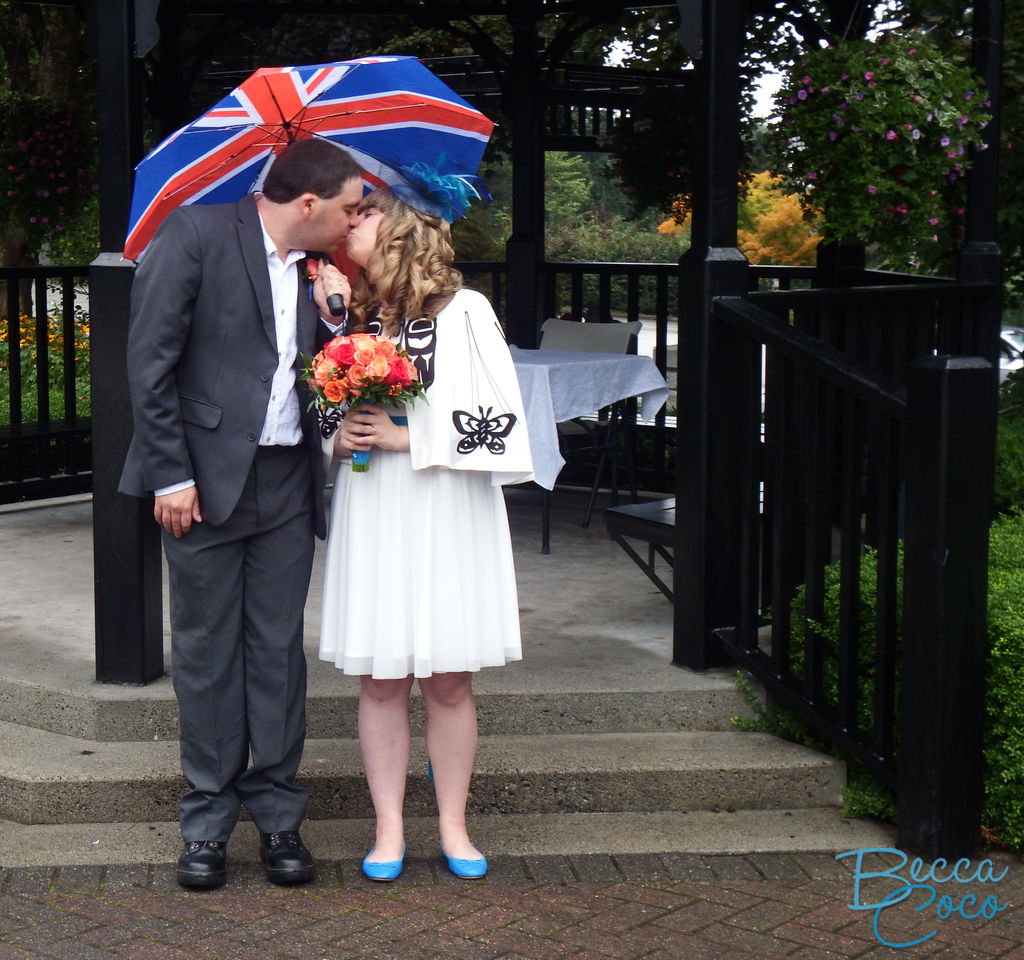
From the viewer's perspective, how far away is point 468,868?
373 cm

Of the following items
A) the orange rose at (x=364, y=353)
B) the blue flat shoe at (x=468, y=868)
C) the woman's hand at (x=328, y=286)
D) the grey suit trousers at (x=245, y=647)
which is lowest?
the blue flat shoe at (x=468, y=868)

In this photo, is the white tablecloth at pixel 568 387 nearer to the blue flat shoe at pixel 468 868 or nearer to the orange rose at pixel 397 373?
the blue flat shoe at pixel 468 868

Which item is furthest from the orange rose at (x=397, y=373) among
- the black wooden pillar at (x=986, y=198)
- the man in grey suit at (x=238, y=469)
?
the black wooden pillar at (x=986, y=198)

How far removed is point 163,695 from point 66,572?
5.87 ft

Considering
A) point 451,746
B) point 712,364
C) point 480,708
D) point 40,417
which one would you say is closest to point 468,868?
point 451,746

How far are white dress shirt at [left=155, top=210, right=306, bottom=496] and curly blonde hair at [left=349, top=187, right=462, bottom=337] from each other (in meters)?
0.22

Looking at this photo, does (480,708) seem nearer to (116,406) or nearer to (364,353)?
(116,406)

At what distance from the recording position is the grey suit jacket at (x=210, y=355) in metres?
3.46

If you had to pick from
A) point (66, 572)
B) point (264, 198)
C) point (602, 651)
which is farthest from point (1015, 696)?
point (66, 572)

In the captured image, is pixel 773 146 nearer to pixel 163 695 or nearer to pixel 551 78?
pixel 163 695

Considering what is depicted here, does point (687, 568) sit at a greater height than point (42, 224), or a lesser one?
lesser

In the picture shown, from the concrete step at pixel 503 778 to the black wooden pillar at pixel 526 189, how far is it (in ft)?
14.5

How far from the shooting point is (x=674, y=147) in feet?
26.7

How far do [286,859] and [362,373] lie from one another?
1.27 meters
